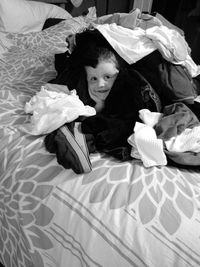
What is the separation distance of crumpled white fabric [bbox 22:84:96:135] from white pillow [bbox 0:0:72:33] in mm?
941

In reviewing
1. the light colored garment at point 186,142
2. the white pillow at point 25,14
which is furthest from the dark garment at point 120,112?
the white pillow at point 25,14

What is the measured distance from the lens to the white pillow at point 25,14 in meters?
1.58

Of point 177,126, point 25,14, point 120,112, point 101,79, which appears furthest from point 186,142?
point 25,14

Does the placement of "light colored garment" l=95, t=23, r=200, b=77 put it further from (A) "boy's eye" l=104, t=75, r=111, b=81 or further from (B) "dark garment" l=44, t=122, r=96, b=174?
(B) "dark garment" l=44, t=122, r=96, b=174

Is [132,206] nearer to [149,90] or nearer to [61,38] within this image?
[149,90]

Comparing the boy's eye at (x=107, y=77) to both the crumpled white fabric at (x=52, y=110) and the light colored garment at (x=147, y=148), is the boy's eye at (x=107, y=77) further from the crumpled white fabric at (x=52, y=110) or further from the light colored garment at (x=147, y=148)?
the light colored garment at (x=147, y=148)

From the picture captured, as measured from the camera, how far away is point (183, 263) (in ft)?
1.68

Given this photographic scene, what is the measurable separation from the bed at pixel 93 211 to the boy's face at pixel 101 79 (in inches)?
9.6

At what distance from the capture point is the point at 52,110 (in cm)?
79

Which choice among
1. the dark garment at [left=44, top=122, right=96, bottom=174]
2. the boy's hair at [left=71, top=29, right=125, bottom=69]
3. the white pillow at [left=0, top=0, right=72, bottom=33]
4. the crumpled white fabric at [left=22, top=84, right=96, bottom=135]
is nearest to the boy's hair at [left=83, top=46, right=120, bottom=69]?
the boy's hair at [left=71, top=29, right=125, bottom=69]

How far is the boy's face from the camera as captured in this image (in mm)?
847

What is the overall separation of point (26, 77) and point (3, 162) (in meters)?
0.52

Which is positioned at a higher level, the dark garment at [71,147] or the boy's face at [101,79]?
the boy's face at [101,79]

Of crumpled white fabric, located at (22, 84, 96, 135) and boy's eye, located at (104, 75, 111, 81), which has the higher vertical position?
boy's eye, located at (104, 75, 111, 81)
